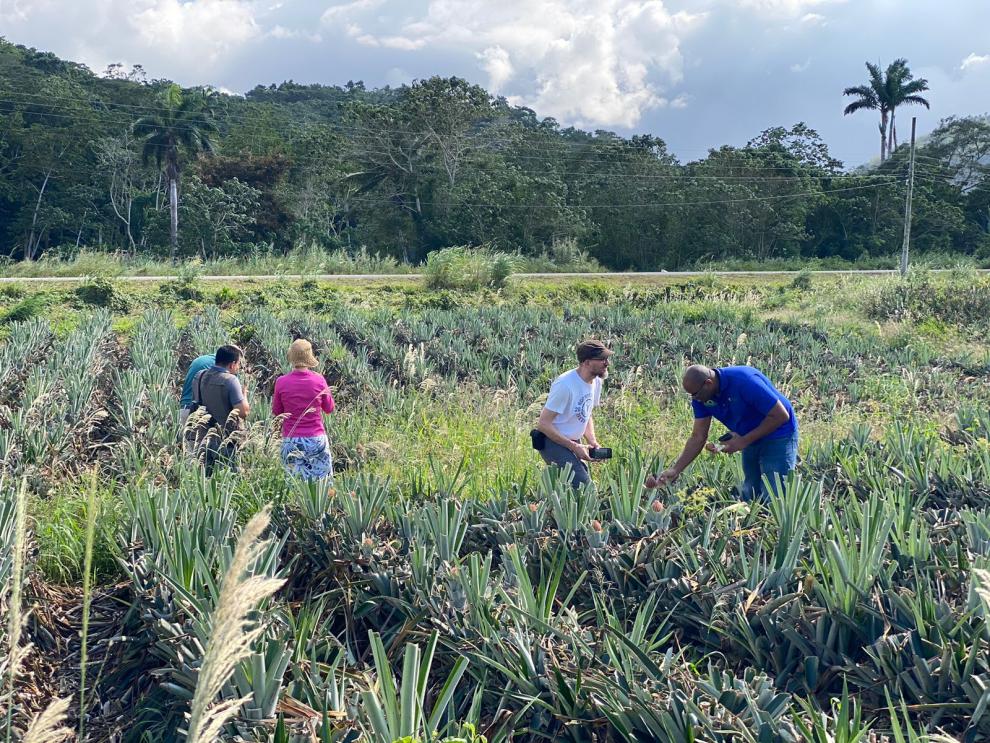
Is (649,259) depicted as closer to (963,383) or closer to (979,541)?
(963,383)

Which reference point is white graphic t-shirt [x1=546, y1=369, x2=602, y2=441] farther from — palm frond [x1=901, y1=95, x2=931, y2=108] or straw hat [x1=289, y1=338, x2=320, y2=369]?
palm frond [x1=901, y1=95, x2=931, y2=108]

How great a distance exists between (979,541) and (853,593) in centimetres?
84

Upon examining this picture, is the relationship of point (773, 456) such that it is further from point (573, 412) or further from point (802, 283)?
point (802, 283)

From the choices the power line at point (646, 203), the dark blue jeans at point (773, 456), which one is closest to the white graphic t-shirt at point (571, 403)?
the dark blue jeans at point (773, 456)

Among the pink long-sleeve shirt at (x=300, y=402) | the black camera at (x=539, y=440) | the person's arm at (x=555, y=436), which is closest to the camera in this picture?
the person's arm at (x=555, y=436)

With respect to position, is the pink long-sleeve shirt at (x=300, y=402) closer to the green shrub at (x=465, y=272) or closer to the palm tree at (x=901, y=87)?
the green shrub at (x=465, y=272)

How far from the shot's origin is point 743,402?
5457 millimetres

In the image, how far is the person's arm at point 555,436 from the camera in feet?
18.4

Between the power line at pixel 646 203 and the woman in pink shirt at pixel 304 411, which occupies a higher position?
the power line at pixel 646 203

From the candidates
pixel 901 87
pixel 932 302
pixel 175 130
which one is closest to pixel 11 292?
pixel 175 130

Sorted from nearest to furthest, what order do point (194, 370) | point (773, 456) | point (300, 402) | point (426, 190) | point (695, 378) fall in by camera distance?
point (695, 378) → point (773, 456) → point (300, 402) → point (194, 370) → point (426, 190)

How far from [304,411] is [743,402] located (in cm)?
290

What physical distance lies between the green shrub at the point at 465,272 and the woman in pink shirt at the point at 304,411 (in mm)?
16823

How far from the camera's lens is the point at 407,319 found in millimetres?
14977
